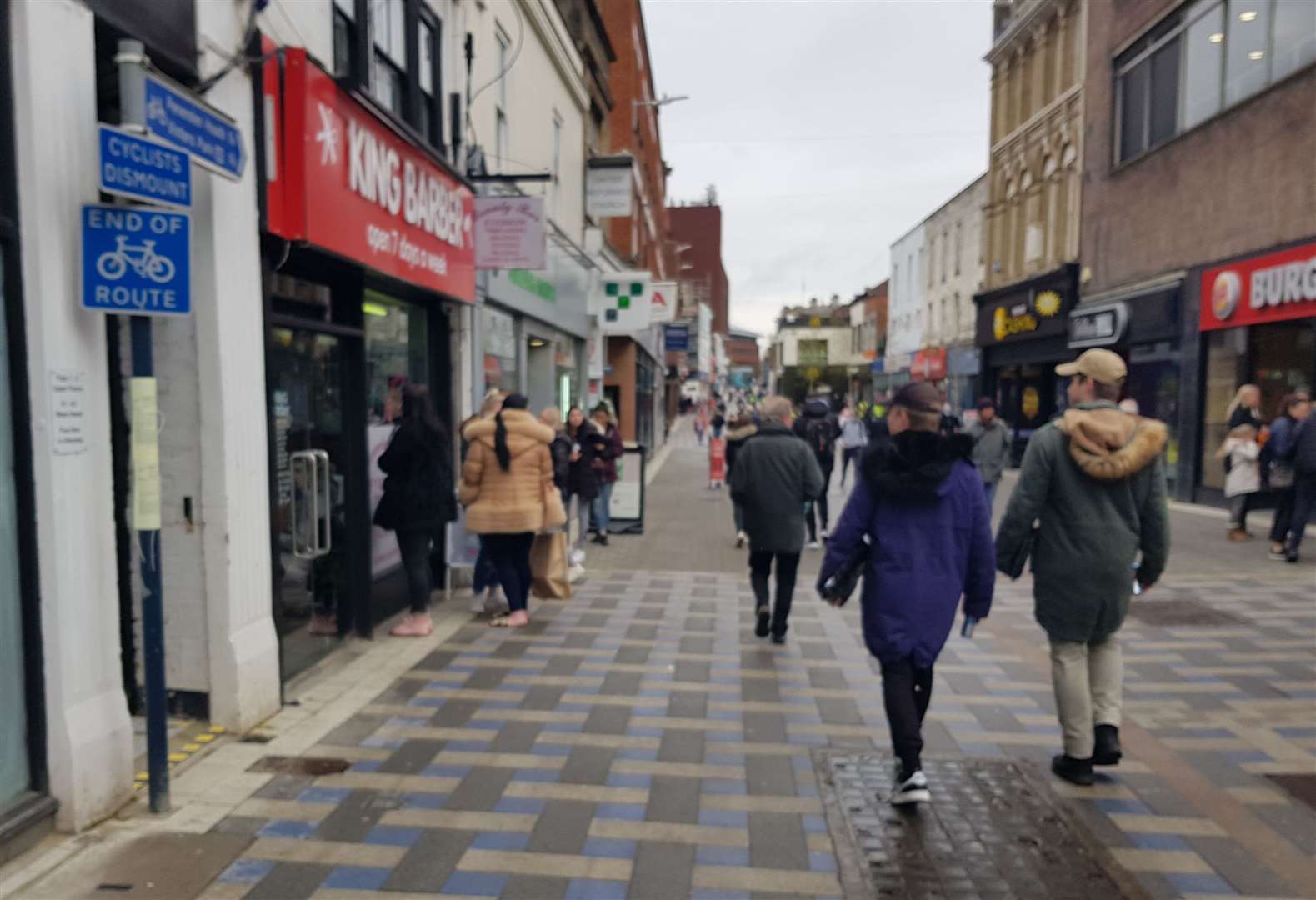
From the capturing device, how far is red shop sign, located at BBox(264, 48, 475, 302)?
5035 millimetres

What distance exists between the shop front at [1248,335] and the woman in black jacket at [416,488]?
12012mm

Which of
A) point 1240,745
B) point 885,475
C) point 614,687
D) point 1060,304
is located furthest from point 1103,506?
point 1060,304

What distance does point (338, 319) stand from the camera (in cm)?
636

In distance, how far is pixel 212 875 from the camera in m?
3.34

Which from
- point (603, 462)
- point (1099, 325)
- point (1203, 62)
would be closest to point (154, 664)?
point (603, 462)

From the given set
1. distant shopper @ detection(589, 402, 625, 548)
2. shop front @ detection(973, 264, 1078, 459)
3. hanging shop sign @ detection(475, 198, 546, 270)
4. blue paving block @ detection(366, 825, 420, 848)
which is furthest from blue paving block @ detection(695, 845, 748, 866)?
shop front @ detection(973, 264, 1078, 459)

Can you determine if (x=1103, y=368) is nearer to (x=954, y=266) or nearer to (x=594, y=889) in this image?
(x=594, y=889)

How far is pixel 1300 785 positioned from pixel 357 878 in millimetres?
4220

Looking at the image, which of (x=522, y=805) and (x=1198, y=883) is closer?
(x=1198, y=883)

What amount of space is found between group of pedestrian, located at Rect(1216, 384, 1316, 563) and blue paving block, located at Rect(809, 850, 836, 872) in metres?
8.30

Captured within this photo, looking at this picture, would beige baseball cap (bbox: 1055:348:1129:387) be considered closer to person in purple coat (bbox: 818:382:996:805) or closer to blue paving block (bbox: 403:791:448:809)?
person in purple coat (bbox: 818:382:996:805)

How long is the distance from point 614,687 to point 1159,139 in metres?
16.1

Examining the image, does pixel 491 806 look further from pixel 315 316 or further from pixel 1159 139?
pixel 1159 139

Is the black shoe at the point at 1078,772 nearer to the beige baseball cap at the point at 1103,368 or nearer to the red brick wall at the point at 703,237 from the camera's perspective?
the beige baseball cap at the point at 1103,368
